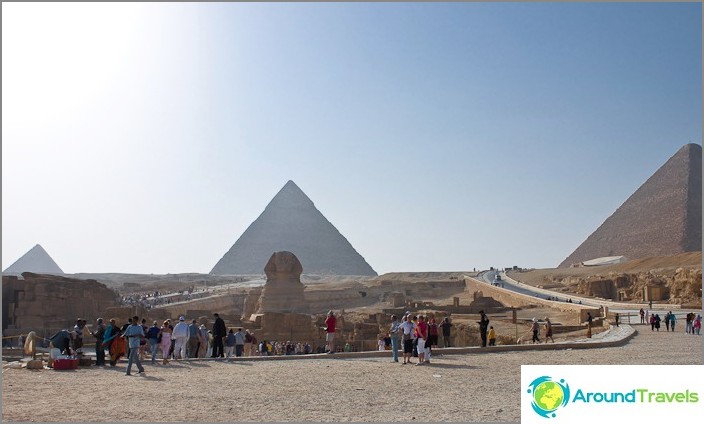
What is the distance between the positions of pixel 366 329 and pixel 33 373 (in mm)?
10938

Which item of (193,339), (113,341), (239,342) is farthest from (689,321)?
(113,341)

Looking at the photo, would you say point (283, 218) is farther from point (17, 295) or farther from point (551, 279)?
point (17, 295)

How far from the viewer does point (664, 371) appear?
16.1 ft

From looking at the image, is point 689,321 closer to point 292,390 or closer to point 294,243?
point 292,390

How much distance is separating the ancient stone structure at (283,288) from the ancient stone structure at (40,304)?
21.2 ft

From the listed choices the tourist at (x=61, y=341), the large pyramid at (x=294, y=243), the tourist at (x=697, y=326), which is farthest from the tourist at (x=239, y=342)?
the large pyramid at (x=294, y=243)

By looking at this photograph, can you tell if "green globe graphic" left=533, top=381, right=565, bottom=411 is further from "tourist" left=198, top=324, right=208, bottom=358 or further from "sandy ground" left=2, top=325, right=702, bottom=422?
"tourist" left=198, top=324, right=208, bottom=358

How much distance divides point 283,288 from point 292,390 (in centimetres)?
1786

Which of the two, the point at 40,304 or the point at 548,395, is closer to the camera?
the point at 548,395

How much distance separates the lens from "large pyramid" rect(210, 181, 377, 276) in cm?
10131

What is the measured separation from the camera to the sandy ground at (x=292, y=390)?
5750 mm

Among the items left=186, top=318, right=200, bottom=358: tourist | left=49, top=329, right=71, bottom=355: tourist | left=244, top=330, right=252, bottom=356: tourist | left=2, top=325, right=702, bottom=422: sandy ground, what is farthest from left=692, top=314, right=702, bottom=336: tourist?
left=49, top=329, right=71, bottom=355: tourist

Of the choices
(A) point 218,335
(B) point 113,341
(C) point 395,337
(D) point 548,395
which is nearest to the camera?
(D) point 548,395

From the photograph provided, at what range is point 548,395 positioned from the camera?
4949 mm
